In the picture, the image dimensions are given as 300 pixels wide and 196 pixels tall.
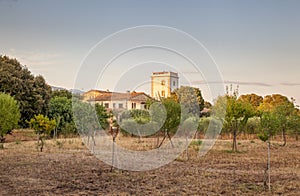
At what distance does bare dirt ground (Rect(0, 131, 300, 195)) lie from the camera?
325 inches

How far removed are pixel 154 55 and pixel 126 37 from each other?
3.86 feet

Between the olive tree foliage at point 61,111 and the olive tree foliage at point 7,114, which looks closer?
the olive tree foliage at point 7,114

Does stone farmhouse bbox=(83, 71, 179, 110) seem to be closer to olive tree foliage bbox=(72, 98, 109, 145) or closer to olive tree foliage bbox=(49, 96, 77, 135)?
olive tree foliage bbox=(72, 98, 109, 145)

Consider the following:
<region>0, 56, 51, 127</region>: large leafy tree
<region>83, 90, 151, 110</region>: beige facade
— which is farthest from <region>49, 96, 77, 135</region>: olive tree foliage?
<region>83, 90, 151, 110</region>: beige facade

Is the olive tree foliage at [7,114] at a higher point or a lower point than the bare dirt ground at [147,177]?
higher

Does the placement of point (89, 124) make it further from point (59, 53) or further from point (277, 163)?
point (277, 163)

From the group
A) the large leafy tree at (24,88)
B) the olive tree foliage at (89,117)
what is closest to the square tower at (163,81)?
the olive tree foliage at (89,117)

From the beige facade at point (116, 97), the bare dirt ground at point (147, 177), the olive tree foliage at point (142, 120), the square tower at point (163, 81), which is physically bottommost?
the bare dirt ground at point (147, 177)

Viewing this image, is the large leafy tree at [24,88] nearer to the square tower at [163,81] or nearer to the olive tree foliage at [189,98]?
the olive tree foliage at [189,98]

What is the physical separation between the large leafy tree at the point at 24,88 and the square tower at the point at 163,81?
14.7 m

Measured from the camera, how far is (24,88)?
2717 centimetres

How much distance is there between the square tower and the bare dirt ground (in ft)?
9.75

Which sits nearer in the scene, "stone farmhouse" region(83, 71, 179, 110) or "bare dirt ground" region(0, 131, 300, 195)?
"bare dirt ground" region(0, 131, 300, 195)

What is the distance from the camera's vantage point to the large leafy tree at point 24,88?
25.9 metres
